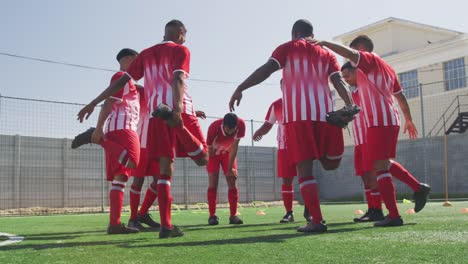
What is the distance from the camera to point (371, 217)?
6586mm

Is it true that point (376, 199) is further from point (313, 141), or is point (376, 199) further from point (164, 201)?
point (164, 201)

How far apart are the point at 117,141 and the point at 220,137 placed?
2.55m

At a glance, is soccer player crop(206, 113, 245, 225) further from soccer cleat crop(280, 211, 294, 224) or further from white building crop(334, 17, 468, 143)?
white building crop(334, 17, 468, 143)

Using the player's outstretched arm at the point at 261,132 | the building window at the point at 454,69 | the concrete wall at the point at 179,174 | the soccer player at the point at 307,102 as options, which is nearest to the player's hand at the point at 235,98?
the soccer player at the point at 307,102

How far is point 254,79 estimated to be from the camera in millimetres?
A: 4855

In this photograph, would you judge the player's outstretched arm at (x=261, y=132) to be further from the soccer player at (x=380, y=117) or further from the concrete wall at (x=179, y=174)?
the concrete wall at (x=179, y=174)

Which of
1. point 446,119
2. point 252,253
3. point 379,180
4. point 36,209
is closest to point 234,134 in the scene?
point 379,180

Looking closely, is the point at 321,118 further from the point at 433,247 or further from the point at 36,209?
the point at 36,209

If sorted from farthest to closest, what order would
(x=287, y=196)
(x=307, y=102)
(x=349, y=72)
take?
(x=287, y=196) < (x=349, y=72) < (x=307, y=102)

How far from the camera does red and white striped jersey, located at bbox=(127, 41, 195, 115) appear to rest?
16.4 feet

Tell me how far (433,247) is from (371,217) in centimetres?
330

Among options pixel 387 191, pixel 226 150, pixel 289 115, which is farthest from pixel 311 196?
pixel 226 150

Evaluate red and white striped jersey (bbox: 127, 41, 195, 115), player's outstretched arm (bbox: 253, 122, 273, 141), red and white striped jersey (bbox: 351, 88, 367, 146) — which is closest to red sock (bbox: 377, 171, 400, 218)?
red and white striped jersey (bbox: 351, 88, 367, 146)

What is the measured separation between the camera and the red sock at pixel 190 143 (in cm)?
482
